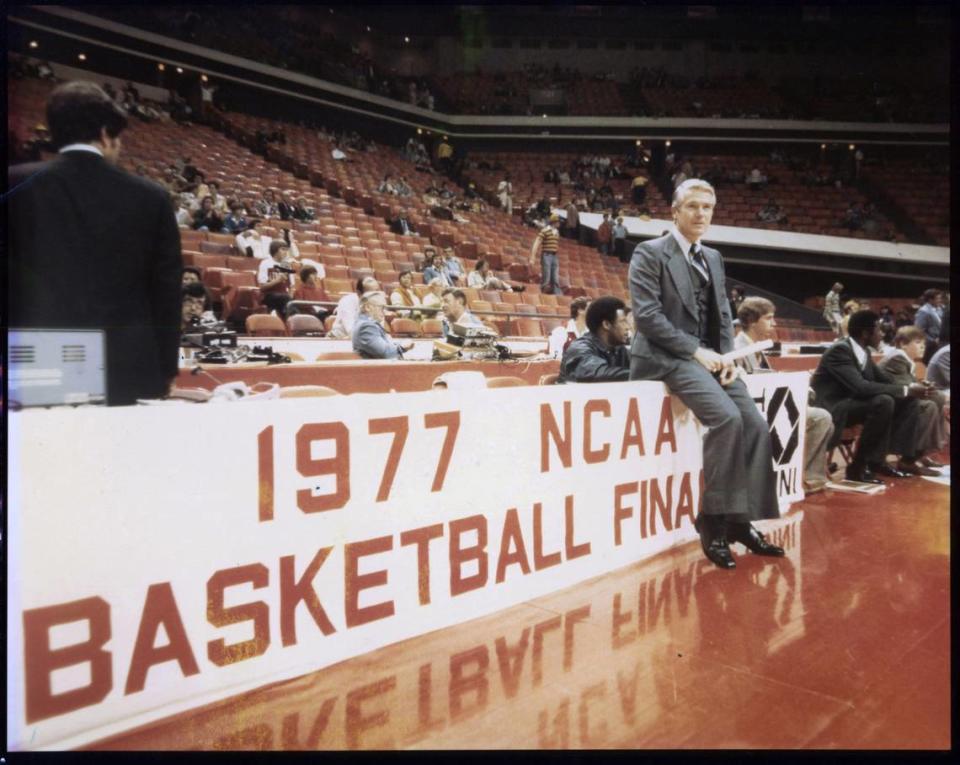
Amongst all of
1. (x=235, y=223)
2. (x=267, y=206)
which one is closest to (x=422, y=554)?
(x=235, y=223)

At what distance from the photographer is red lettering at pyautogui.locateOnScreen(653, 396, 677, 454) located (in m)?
2.22

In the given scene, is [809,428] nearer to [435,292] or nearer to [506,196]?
[435,292]

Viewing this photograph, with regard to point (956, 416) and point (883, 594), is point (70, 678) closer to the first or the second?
point (883, 594)

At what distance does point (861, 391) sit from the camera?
3.39 metres

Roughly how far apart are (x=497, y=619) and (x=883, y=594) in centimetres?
120

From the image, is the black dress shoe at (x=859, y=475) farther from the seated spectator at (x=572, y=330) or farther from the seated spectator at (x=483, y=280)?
the seated spectator at (x=483, y=280)

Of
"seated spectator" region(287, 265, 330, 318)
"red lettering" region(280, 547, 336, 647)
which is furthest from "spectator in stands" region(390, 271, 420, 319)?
"red lettering" region(280, 547, 336, 647)

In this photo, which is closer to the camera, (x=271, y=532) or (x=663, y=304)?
(x=271, y=532)

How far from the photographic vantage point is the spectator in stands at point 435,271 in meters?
7.87

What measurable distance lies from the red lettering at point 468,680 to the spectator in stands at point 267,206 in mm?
7794

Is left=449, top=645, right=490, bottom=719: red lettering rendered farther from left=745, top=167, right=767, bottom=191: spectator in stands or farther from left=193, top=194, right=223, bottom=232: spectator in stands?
left=745, top=167, right=767, bottom=191: spectator in stands

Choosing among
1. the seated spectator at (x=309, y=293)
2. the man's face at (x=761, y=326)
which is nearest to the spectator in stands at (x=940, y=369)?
the man's face at (x=761, y=326)

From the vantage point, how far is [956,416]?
1832 mm

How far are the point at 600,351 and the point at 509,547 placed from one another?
1103 mm
